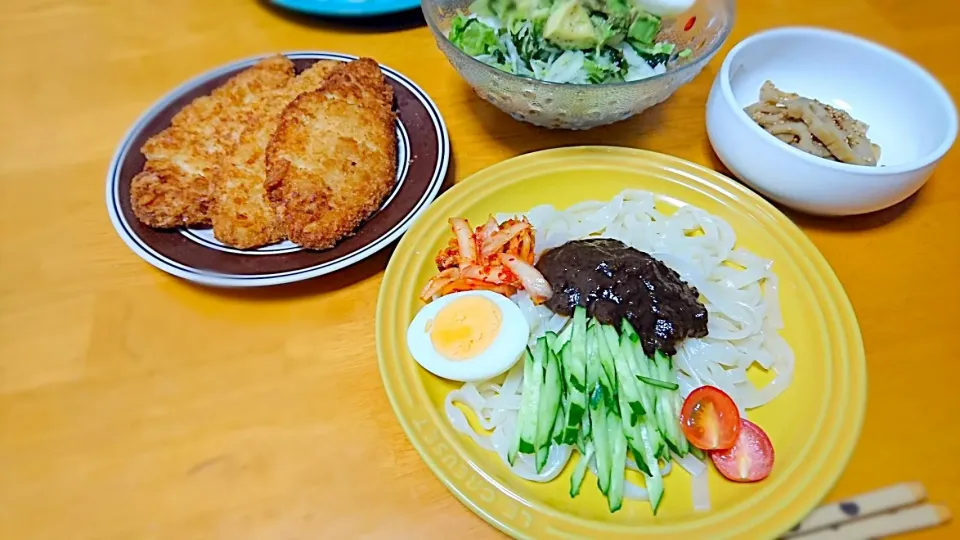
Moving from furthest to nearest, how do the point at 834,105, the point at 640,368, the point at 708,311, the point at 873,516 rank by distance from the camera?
1. the point at 834,105
2. the point at 708,311
3. the point at 640,368
4. the point at 873,516

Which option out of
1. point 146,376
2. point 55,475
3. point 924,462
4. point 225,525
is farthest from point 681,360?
point 55,475

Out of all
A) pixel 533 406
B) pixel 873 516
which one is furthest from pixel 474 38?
pixel 873 516

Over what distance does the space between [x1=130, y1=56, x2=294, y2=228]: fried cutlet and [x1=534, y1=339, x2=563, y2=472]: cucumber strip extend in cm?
115

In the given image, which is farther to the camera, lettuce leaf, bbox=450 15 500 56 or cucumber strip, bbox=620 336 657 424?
lettuce leaf, bbox=450 15 500 56

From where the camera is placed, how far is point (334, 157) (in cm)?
213

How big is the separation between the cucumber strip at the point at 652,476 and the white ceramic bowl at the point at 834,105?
932 mm

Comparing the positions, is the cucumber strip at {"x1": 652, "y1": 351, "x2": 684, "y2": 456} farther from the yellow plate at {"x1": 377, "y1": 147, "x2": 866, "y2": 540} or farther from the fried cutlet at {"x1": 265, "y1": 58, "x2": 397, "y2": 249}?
the fried cutlet at {"x1": 265, "y1": 58, "x2": 397, "y2": 249}

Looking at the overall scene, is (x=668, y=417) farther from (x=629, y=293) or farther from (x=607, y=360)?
(x=629, y=293)

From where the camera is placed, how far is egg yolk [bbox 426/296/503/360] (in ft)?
5.70

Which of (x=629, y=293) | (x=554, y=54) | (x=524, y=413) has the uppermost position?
(x=554, y=54)

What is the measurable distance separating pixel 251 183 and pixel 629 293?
3.99 feet

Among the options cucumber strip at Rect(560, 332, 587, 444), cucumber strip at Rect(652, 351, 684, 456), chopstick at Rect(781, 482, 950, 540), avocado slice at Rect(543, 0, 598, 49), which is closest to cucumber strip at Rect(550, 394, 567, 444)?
cucumber strip at Rect(560, 332, 587, 444)

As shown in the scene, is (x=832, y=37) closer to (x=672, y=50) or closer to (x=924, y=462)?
(x=672, y=50)

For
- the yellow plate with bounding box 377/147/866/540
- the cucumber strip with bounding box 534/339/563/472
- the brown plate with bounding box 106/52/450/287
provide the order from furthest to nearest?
1. the brown plate with bounding box 106/52/450/287
2. the cucumber strip with bounding box 534/339/563/472
3. the yellow plate with bounding box 377/147/866/540
